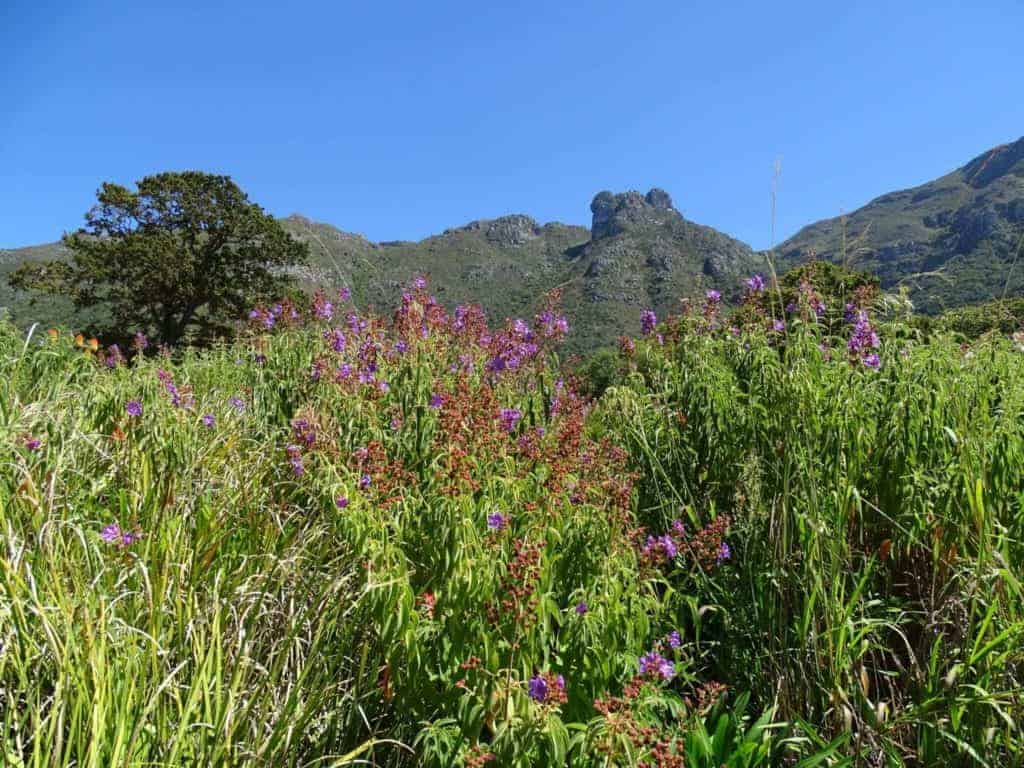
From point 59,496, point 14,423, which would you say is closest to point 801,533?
point 59,496

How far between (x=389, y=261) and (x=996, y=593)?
225 ft

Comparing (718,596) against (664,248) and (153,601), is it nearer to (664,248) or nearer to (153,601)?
(153,601)

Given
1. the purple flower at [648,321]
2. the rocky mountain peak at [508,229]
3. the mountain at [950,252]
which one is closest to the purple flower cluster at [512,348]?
the purple flower at [648,321]

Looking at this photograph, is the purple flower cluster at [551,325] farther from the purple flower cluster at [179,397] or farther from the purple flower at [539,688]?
the purple flower at [539,688]

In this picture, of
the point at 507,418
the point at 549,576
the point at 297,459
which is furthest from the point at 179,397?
the point at 549,576

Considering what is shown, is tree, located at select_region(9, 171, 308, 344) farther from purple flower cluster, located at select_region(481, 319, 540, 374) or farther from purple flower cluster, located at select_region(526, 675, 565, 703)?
purple flower cluster, located at select_region(526, 675, 565, 703)

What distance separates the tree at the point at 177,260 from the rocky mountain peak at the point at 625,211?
62.4 metres

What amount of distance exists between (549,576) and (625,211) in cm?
9519

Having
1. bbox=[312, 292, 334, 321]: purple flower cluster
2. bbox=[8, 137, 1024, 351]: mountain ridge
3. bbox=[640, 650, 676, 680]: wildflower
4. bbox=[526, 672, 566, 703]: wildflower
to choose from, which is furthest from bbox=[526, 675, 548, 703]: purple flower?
bbox=[8, 137, 1024, 351]: mountain ridge

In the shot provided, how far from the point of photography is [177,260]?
23031 millimetres

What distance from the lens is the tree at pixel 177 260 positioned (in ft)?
73.4

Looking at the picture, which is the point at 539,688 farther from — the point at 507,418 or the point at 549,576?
the point at 507,418

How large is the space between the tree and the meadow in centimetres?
2123

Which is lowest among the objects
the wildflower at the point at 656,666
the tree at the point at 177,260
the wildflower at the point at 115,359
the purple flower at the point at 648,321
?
the wildflower at the point at 656,666
